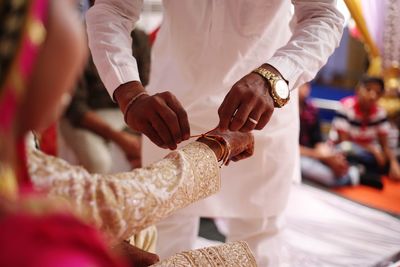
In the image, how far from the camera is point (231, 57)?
1.31 m

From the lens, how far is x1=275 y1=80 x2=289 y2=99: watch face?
3.37 feet

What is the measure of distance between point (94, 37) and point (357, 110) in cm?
298

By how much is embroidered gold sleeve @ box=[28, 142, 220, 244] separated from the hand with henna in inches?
5.6

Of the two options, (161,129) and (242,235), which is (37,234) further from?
(242,235)

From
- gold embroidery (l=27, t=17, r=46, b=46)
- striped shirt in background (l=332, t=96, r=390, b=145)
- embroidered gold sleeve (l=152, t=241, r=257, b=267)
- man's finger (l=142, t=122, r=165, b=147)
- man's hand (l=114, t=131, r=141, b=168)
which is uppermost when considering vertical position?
gold embroidery (l=27, t=17, r=46, b=46)

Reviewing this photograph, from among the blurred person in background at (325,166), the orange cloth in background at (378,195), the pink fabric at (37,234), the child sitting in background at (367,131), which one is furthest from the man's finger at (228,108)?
the child sitting in background at (367,131)

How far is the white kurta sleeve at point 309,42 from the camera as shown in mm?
1082

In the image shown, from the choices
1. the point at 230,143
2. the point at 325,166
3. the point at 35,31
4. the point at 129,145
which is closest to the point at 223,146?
the point at 230,143

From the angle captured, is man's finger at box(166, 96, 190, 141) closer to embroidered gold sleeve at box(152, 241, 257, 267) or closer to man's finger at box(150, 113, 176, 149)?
man's finger at box(150, 113, 176, 149)

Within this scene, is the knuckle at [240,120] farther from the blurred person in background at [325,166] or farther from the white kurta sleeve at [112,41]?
the blurred person in background at [325,166]

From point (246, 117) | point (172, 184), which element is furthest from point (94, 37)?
point (172, 184)

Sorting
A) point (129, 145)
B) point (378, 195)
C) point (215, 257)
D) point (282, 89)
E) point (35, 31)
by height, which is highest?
point (35, 31)

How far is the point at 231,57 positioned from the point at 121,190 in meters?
0.73

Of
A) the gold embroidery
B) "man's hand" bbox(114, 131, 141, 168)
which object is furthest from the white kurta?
"man's hand" bbox(114, 131, 141, 168)
